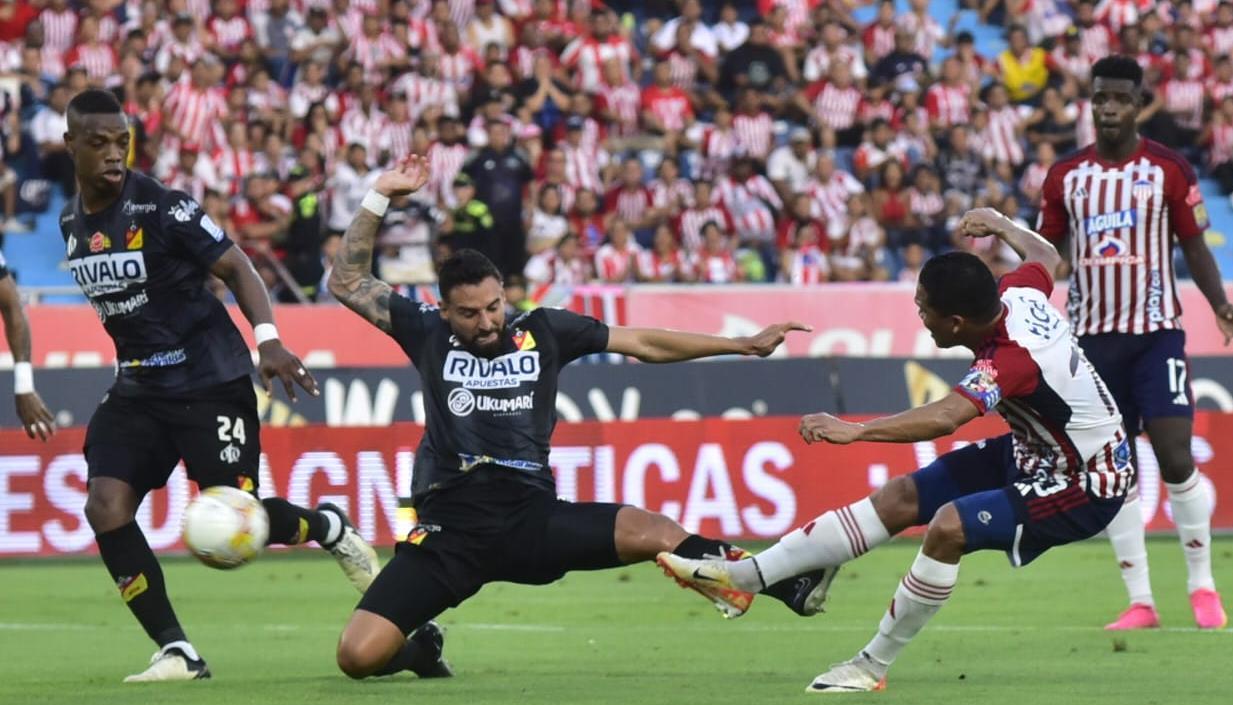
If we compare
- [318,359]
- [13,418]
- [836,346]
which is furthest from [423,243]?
[13,418]

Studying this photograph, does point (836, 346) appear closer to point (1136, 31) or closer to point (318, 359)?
point (318, 359)

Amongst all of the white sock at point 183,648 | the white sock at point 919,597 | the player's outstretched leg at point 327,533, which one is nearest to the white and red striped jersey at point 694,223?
the player's outstretched leg at point 327,533

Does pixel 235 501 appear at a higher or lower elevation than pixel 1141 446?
higher

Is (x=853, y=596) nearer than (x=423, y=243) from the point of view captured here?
Yes

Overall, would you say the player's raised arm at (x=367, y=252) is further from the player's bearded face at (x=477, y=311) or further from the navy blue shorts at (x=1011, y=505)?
the navy blue shorts at (x=1011, y=505)

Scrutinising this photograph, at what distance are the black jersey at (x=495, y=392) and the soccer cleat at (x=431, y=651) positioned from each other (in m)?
0.68

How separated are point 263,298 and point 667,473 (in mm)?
7151

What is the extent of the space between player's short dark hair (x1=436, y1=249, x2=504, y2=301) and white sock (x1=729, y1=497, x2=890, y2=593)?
1454 millimetres

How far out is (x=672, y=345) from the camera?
8453mm

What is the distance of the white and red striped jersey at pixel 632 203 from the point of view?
23781mm

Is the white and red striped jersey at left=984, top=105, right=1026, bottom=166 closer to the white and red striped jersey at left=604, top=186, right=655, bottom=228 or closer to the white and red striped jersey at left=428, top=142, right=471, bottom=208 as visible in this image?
the white and red striped jersey at left=604, top=186, right=655, bottom=228

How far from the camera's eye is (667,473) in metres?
15.9

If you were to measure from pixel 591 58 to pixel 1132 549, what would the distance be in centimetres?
1548

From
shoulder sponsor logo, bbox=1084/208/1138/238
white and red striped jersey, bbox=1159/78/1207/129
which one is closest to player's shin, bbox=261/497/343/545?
shoulder sponsor logo, bbox=1084/208/1138/238
